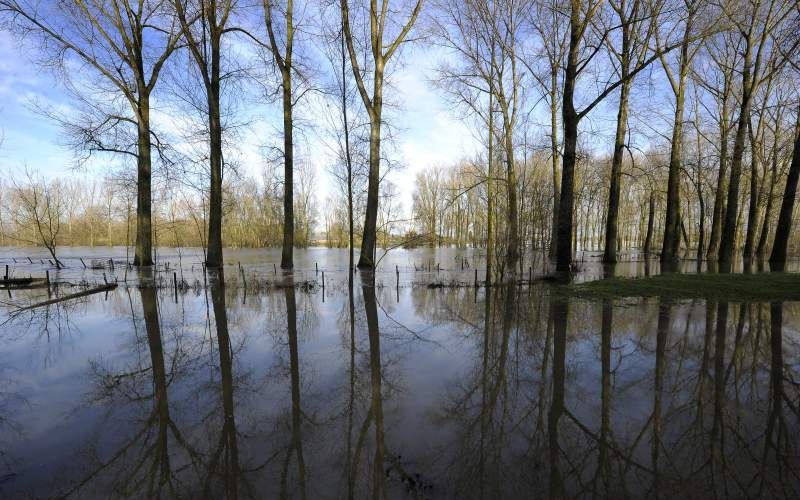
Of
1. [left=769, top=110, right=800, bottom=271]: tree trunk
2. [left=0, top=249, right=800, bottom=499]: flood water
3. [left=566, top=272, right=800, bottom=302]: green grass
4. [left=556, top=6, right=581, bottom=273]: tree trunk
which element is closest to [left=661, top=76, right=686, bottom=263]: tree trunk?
[left=769, top=110, right=800, bottom=271]: tree trunk

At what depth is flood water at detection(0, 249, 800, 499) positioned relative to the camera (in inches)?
98.8

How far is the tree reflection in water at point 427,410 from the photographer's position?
2.50m

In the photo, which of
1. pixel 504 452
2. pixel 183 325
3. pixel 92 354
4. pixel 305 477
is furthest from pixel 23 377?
pixel 504 452

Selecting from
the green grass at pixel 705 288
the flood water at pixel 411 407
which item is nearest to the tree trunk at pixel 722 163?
the green grass at pixel 705 288

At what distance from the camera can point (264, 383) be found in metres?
4.25

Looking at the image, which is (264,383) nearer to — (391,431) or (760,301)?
(391,431)

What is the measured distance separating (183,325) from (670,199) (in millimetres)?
22505

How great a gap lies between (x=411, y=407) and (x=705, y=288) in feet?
28.8

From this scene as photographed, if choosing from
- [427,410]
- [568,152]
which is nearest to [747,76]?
[568,152]

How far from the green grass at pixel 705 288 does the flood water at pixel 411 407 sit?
3.95 ft

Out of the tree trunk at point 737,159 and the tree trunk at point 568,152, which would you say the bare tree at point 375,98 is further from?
the tree trunk at point 737,159

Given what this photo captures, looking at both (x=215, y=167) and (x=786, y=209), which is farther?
(x=215, y=167)

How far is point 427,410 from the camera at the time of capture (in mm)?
3537

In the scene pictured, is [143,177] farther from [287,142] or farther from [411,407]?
[411,407]
